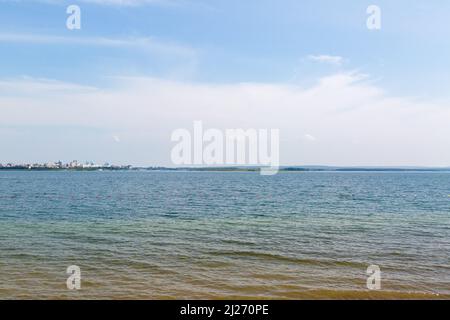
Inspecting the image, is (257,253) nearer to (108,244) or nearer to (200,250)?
(200,250)

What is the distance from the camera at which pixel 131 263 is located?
18.0 meters

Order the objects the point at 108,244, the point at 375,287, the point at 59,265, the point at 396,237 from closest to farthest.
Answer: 1. the point at 375,287
2. the point at 59,265
3. the point at 108,244
4. the point at 396,237

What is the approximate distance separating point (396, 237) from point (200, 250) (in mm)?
14221

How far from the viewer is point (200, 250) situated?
20875 mm

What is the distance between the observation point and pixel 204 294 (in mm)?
13961

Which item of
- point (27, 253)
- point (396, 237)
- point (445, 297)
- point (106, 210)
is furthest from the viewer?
point (106, 210)
